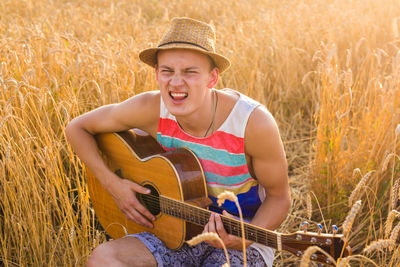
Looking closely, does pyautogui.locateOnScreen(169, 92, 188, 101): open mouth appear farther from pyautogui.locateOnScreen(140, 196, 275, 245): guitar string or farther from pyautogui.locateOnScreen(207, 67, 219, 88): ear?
pyautogui.locateOnScreen(140, 196, 275, 245): guitar string

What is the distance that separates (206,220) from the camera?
191cm

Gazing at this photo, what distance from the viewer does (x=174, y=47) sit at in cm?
192

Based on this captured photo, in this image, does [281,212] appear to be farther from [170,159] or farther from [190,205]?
[170,159]

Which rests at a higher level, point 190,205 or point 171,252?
point 190,205

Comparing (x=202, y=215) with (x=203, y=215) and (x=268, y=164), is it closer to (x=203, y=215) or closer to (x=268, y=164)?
(x=203, y=215)

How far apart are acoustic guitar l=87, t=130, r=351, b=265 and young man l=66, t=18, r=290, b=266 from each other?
0.06 meters

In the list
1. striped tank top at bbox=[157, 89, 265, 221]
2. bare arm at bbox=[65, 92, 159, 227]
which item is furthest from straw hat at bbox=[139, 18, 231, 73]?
bare arm at bbox=[65, 92, 159, 227]

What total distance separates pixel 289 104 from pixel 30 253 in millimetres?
3059

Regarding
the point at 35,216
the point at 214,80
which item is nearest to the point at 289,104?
the point at 214,80

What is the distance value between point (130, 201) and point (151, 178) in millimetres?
179

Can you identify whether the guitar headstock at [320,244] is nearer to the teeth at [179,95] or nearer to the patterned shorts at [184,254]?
the patterned shorts at [184,254]

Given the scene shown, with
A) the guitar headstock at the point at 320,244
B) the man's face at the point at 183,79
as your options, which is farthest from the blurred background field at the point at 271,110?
the man's face at the point at 183,79

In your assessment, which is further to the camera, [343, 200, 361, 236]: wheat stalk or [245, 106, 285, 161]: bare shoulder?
[245, 106, 285, 161]: bare shoulder

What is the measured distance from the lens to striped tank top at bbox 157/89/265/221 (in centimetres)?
200
